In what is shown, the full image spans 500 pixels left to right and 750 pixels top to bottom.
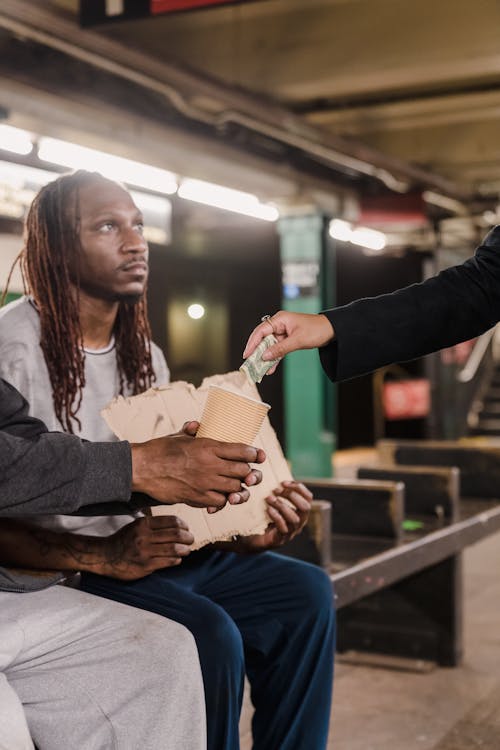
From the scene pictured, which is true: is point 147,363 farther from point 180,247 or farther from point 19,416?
point 180,247

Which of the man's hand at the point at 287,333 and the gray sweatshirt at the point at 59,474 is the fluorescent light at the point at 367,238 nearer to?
the man's hand at the point at 287,333

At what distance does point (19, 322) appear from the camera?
81.6 inches

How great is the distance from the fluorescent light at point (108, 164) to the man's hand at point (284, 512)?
4.10 m

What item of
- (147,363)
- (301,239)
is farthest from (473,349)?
(147,363)

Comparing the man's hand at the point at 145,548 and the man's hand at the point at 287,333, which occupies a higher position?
the man's hand at the point at 287,333

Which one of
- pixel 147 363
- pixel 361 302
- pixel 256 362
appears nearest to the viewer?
pixel 256 362

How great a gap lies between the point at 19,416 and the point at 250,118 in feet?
19.6

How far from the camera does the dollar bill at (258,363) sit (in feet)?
5.88

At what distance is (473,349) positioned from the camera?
1458cm

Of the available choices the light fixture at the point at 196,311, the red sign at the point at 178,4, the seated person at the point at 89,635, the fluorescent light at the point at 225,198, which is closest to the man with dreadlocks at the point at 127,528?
the seated person at the point at 89,635

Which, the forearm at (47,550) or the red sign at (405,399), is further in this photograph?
the red sign at (405,399)

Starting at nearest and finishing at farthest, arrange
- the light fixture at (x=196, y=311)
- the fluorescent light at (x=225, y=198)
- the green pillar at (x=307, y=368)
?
the fluorescent light at (x=225, y=198) → the light fixture at (x=196, y=311) → the green pillar at (x=307, y=368)

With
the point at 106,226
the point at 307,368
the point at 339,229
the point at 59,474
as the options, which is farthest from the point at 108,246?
the point at 339,229

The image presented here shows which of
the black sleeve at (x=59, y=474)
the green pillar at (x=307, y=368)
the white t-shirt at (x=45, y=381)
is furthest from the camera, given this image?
the green pillar at (x=307, y=368)
